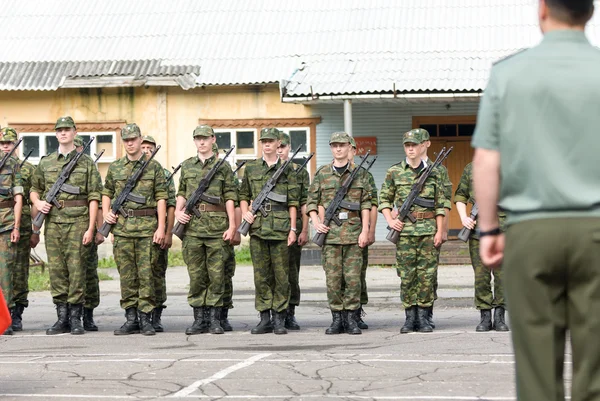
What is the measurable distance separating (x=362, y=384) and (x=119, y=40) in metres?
18.5

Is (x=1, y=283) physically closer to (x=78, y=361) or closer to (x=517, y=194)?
(x=78, y=361)

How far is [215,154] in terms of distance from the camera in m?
12.5

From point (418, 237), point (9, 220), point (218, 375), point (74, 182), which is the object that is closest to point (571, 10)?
point (218, 375)

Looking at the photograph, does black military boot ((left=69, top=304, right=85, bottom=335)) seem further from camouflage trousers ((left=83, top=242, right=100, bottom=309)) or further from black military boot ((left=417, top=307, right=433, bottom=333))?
black military boot ((left=417, top=307, right=433, bottom=333))

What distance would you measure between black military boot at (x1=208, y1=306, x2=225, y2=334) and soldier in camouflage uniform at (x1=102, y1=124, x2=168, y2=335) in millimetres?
621

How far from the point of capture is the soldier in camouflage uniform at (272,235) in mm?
12016

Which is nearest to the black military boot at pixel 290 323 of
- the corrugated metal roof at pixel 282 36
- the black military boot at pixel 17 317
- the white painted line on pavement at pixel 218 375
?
the white painted line on pavement at pixel 218 375

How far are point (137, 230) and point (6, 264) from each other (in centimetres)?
169

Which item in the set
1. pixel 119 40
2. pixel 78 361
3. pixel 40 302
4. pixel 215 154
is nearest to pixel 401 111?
pixel 119 40

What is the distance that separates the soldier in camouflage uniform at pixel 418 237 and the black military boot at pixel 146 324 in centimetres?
265

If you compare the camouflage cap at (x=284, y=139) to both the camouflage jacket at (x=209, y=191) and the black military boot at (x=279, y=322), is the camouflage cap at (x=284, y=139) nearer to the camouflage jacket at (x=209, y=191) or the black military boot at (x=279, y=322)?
the camouflage jacket at (x=209, y=191)

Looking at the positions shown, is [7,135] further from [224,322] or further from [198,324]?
[224,322]

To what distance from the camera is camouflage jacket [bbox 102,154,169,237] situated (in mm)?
12031

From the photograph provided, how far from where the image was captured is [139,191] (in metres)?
12.1
